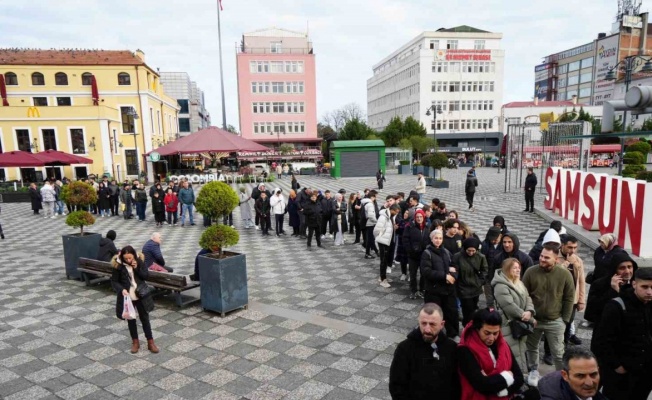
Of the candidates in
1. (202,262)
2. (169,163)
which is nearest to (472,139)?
(169,163)

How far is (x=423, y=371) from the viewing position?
2928mm

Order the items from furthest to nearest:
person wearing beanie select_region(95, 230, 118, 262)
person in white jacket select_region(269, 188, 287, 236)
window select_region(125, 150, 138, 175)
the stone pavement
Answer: window select_region(125, 150, 138, 175), person in white jacket select_region(269, 188, 287, 236), person wearing beanie select_region(95, 230, 118, 262), the stone pavement

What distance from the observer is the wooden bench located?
7330mm

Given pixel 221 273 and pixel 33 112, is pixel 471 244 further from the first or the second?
pixel 33 112

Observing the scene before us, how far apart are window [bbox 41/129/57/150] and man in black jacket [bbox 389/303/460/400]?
141 feet

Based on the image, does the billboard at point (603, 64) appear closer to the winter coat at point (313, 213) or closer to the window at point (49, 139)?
the winter coat at point (313, 213)

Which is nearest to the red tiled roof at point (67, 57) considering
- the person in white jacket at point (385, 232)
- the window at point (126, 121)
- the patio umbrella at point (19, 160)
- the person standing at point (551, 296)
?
the window at point (126, 121)

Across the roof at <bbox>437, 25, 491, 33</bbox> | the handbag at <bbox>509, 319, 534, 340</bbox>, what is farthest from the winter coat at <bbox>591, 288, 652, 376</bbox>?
the roof at <bbox>437, 25, 491, 33</bbox>

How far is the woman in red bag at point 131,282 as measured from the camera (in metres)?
5.74

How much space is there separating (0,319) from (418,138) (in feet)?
154

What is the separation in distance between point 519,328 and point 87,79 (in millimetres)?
50253

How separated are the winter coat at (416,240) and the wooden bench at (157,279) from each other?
399cm

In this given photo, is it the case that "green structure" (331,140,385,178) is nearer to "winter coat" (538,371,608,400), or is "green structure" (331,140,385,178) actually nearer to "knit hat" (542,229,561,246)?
"knit hat" (542,229,561,246)

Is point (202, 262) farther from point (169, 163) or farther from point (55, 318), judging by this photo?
point (169, 163)
